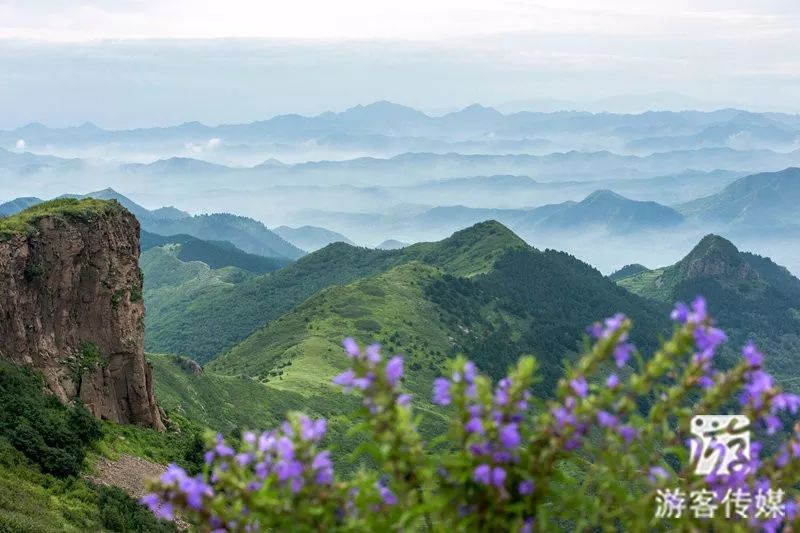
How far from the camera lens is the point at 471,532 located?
644cm

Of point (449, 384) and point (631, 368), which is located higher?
point (449, 384)

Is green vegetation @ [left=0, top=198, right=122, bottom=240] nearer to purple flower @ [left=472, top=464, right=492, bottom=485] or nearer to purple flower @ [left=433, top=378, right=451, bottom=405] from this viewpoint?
purple flower @ [left=433, top=378, right=451, bottom=405]

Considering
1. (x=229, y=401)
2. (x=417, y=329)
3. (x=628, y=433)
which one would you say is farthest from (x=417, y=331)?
(x=628, y=433)

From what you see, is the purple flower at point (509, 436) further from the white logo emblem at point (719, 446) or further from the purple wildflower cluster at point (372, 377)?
the white logo emblem at point (719, 446)

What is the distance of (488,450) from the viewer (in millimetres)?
6199

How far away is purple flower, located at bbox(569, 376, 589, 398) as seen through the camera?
624 cm

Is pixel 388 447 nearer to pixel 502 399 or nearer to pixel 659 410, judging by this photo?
pixel 502 399

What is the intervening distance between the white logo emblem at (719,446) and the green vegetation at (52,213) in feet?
133

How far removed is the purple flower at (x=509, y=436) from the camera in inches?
237

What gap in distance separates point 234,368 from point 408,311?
40649 millimetres

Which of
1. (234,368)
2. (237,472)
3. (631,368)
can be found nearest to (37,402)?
(237,472)

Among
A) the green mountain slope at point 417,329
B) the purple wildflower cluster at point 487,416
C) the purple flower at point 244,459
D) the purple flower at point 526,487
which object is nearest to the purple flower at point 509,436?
the purple wildflower cluster at point 487,416

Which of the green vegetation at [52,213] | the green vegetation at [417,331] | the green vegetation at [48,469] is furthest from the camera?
the green vegetation at [417,331]

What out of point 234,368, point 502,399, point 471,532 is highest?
point 502,399
